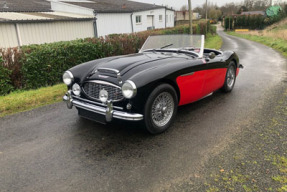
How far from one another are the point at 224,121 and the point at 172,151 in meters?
1.44

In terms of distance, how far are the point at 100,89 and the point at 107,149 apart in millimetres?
915

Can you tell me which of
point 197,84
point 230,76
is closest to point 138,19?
point 230,76

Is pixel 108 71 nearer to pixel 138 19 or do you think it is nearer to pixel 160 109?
pixel 160 109

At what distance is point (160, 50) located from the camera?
199 inches

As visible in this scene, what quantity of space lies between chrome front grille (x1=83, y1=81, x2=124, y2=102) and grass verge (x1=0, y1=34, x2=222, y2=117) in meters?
2.11

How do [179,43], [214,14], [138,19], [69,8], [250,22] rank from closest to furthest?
[179,43] → [69,8] → [138,19] → [250,22] → [214,14]

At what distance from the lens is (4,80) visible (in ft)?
20.0

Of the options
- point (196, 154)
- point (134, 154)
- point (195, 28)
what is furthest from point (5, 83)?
point (195, 28)

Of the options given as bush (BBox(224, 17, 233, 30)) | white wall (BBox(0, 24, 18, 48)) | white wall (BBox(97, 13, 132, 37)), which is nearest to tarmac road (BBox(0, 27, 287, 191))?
white wall (BBox(0, 24, 18, 48))

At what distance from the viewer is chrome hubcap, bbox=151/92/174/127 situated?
3632mm

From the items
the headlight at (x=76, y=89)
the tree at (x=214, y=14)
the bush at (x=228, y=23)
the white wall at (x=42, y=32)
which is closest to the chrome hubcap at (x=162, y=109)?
the headlight at (x=76, y=89)

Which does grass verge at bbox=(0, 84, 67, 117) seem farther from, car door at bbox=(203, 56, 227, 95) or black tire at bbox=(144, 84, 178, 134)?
car door at bbox=(203, 56, 227, 95)

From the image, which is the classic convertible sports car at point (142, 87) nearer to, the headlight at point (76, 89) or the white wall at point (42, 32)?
the headlight at point (76, 89)

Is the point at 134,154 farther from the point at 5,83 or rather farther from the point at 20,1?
the point at 20,1
